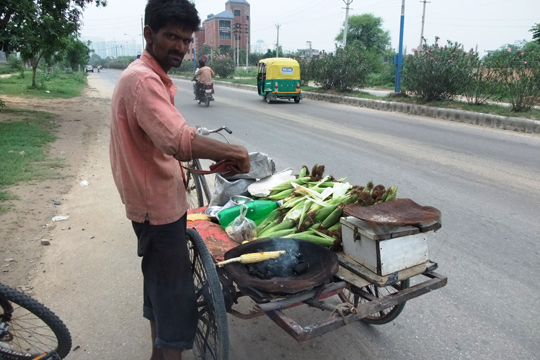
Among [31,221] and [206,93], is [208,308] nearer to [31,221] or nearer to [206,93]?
[31,221]

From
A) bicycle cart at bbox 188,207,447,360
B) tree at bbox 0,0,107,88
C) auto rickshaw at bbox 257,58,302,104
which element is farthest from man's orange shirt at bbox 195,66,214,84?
bicycle cart at bbox 188,207,447,360

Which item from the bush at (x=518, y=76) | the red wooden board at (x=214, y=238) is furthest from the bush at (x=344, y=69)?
the red wooden board at (x=214, y=238)

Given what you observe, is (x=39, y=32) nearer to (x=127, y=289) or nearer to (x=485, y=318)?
(x=127, y=289)

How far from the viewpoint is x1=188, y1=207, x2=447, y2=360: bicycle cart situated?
74.5 inches

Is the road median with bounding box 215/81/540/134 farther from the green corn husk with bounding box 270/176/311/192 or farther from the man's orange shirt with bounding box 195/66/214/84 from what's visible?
the green corn husk with bounding box 270/176/311/192

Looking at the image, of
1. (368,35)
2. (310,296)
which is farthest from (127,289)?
(368,35)

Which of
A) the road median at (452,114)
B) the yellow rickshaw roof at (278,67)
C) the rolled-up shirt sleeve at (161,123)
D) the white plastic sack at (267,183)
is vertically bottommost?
the white plastic sack at (267,183)

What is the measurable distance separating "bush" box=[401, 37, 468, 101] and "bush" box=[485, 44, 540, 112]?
3.89 feet

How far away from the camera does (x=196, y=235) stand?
225cm

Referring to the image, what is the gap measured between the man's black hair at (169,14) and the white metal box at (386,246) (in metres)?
1.36

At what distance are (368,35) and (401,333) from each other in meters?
75.4

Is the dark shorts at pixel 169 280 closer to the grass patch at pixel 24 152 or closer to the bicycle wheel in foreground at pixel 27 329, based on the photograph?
the bicycle wheel in foreground at pixel 27 329

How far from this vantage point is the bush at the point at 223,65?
127 ft

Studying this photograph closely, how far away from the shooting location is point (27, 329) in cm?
233
